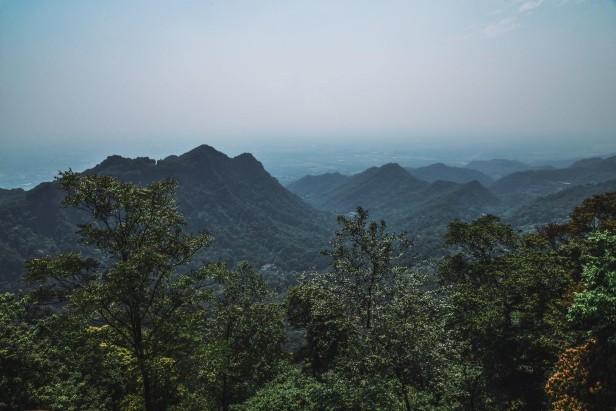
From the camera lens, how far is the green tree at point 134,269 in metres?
17.2

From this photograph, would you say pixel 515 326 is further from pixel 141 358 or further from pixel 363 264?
pixel 141 358

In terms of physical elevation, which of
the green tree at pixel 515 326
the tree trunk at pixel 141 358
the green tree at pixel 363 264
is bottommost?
the green tree at pixel 515 326

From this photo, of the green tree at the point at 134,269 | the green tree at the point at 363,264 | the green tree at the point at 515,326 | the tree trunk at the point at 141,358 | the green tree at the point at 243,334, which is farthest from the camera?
the green tree at the point at 243,334

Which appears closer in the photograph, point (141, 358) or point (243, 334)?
point (141, 358)

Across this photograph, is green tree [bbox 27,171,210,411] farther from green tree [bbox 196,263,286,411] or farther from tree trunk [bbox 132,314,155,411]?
green tree [bbox 196,263,286,411]

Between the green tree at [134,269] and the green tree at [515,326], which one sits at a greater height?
the green tree at [134,269]

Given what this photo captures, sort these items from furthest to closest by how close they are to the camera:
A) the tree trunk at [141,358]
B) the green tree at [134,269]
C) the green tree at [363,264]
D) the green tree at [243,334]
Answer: the green tree at [243,334] → the tree trunk at [141,358] → the green tree at [363,264] → the green tree at [134,269]

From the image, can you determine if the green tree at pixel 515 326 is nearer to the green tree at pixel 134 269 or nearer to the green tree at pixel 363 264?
the green tree at pixel 363 264

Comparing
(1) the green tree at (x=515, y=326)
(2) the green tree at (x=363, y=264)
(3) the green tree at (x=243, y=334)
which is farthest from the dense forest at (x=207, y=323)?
(3) the green tree at (x=243, y=334)

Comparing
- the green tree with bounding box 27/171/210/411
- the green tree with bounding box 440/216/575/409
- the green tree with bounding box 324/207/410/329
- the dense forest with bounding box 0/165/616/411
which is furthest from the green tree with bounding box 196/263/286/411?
the green tree with bounding box 440/216/575/409

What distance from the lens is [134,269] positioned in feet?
54.7

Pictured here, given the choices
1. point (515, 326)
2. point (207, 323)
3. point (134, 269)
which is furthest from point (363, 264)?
point (515, 326)

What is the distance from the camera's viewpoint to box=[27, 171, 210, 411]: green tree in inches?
679

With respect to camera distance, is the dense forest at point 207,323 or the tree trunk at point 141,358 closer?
the dense forest at point 207,323
